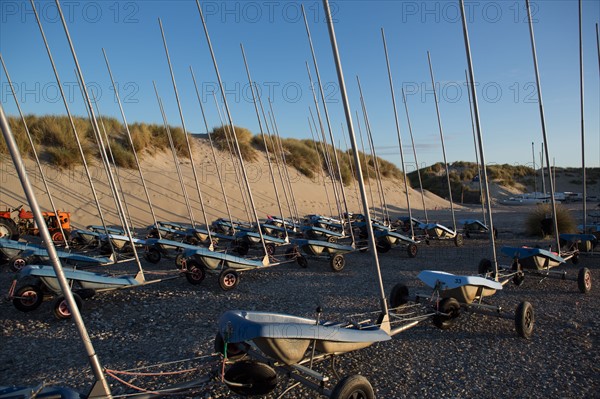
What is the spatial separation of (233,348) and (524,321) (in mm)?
4259

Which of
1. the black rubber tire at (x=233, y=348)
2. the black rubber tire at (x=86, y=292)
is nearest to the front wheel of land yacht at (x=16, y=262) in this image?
the black rubber tire at (x=86, y=292)

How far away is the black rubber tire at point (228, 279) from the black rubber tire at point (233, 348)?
4768 mm

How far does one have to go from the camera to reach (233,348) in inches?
173

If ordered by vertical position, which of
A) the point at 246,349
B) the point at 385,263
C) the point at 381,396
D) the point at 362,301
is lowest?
the point at 385,263

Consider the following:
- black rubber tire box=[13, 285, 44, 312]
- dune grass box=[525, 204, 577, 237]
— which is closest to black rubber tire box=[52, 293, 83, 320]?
black rubber tire box=[13, 285, 44, 312]

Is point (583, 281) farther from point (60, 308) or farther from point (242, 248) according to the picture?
point (60, 308)

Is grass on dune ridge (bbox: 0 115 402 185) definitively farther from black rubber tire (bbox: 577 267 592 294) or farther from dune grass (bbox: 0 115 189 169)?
black rubber tire (bbox: 577 267 592 294)

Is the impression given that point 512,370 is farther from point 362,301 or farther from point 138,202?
point 138,202

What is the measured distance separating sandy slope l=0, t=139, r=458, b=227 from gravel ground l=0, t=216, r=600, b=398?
1632cm

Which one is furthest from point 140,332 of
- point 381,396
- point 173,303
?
point 381,396

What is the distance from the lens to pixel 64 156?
28297 mm

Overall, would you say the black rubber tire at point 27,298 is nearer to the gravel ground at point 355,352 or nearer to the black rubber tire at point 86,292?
the gravel ground at point 355,352

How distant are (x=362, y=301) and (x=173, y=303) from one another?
3.75m

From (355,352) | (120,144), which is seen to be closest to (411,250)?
(355,352)
